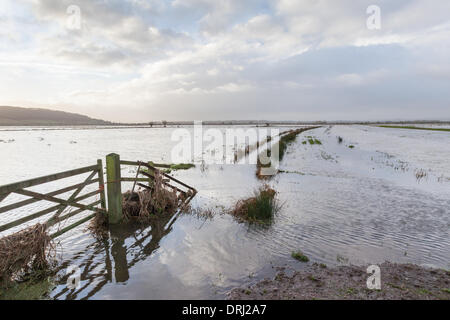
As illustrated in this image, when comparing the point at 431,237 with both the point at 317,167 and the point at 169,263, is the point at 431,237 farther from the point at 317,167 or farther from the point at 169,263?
the point at 317,167

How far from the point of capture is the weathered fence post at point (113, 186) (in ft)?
29.0

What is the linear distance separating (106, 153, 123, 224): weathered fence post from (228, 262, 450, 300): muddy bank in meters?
5.68

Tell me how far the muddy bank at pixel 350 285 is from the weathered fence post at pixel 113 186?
5.68 m

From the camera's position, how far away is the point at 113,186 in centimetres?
886

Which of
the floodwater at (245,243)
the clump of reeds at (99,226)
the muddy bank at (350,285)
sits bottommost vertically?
the floodwater at (245,243)

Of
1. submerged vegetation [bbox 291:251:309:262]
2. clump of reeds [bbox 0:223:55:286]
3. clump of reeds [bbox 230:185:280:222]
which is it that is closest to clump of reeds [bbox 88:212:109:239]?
clump of reeds [bbox 0:223:55:286]

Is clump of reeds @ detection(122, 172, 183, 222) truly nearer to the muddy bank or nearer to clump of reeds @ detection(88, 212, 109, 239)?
clump of reeds @ detection(88, 212, 109, 239)

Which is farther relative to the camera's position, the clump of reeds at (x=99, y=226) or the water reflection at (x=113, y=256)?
the clump of reeds at (x=99, y=226)

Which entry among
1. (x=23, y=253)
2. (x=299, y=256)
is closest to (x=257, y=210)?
(x=299, y=256)

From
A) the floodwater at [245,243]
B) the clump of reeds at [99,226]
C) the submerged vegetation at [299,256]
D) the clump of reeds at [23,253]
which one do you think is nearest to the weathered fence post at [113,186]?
the clump of reeds at [99,226]

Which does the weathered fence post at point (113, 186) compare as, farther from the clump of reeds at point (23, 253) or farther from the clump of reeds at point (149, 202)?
the clump of reeds at point (23, 253)

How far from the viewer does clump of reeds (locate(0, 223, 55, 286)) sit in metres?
5.53

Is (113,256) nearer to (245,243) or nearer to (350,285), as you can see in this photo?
(245,243)
